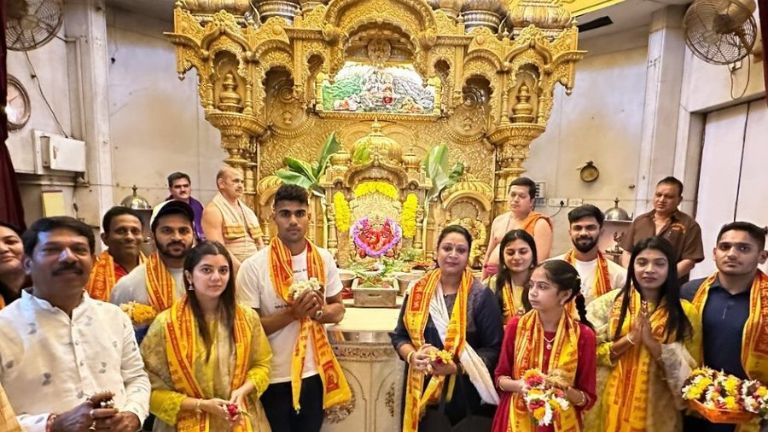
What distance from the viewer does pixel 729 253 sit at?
1717 millimetres

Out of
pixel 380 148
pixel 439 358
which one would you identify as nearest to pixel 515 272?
pixel 439 358

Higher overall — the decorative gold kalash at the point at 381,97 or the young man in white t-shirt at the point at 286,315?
the decorative gold kalash at the point at 381,97

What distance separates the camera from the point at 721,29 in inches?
141

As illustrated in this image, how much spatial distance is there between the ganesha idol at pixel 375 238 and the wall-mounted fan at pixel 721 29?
3.28 meters

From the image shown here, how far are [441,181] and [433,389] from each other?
3.36 meters

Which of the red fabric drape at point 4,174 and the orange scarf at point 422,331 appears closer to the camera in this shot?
the orange scarf at point 422,331

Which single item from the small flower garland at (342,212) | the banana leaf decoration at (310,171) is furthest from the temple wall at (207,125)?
the small flower garland at (342,212)

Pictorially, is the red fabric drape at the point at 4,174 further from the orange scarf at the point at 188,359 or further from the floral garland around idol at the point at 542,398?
the floral garland around idol at the point at 542,398

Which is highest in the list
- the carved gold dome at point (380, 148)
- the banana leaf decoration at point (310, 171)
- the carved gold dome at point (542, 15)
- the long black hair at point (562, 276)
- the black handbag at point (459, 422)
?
the carved gold dome at point (542, 15)

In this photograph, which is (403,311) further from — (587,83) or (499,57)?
(587,83)

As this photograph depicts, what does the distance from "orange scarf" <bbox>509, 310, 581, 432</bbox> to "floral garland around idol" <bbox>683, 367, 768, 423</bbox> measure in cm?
48

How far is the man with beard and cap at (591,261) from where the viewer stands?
2143 mm

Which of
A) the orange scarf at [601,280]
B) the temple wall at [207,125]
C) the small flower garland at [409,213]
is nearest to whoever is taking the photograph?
the orange scarf at [601,280]

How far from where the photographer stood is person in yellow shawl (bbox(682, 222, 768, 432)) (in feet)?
5.54
